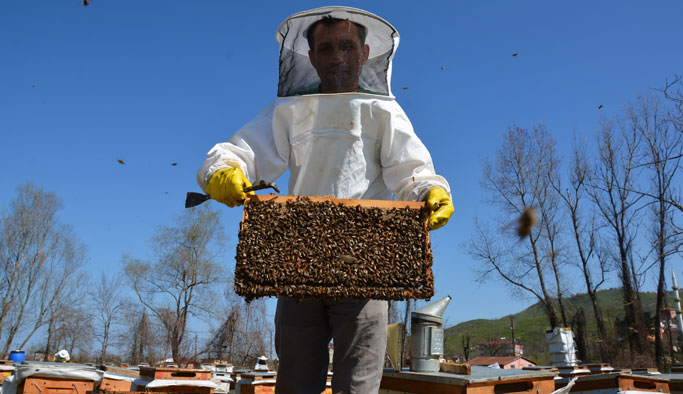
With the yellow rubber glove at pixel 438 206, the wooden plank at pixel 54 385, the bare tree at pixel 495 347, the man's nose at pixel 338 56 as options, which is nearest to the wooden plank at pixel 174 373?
the wooden plank at pixel 54 385

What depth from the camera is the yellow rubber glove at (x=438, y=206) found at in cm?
231

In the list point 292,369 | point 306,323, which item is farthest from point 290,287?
point 292,369

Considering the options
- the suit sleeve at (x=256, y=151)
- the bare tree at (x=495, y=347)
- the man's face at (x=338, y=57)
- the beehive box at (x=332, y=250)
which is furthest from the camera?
the bare tree at (x=495, y=347)

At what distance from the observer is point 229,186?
7.61 ft

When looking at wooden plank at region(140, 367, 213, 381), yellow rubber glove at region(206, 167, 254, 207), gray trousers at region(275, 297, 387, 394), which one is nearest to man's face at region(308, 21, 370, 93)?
yellow rubber glove at region(206, 167, 254, 207)

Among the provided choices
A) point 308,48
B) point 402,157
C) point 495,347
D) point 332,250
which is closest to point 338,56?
point 308,48

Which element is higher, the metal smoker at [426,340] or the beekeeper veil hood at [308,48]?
the beekeeper veil hood at [308,48]

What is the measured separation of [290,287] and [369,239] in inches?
16.9

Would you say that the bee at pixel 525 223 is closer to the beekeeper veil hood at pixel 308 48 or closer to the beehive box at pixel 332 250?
the beekeeper veil hood at pixel 308 48

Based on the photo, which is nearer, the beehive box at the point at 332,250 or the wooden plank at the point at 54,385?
the beehive box at the point at 332,250

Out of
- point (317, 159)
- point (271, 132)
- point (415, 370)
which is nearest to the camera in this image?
point (317, 159)

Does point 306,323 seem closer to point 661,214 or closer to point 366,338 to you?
point 366,338

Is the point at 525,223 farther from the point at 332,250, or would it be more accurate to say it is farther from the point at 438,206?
the point at 332,250

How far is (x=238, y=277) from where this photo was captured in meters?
2.05
